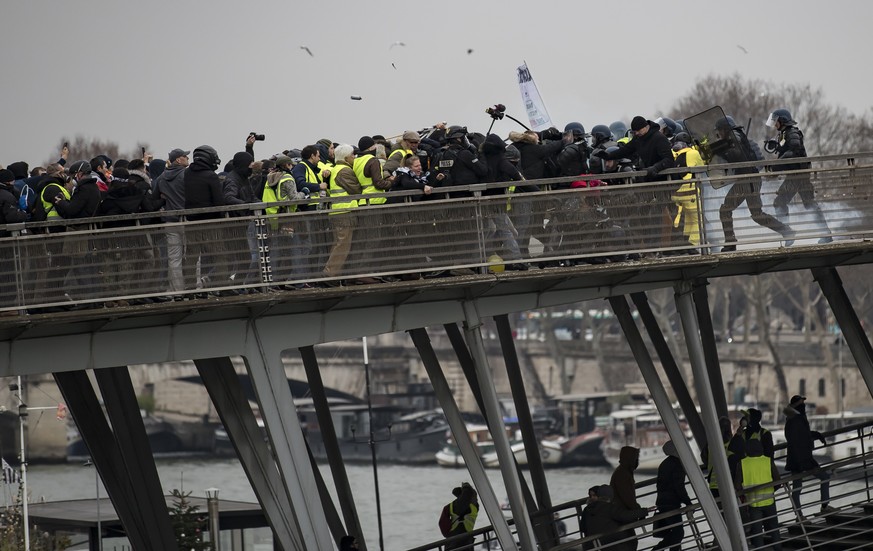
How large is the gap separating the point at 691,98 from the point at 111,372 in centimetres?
7549

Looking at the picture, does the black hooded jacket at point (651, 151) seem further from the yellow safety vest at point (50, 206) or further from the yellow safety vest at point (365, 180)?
the yellow safety vest at point (50, 206)

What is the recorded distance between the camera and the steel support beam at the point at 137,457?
22.5 meters

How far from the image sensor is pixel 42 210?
1872 cm

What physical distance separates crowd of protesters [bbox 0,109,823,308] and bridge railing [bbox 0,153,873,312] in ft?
0.09

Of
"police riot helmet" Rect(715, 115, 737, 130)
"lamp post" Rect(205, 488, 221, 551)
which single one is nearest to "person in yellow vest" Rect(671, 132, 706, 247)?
"police riot helmet" Rect(715, 115, 737, 130)

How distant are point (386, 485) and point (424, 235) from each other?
60.4 m

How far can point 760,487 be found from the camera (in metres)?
21.9

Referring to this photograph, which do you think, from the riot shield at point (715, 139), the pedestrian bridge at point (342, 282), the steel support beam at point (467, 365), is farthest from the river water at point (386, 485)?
the riot shield at point (715, 139)

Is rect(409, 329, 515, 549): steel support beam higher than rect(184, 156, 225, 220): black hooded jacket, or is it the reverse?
rect(184, 156, 225, 220): black hooded jacket

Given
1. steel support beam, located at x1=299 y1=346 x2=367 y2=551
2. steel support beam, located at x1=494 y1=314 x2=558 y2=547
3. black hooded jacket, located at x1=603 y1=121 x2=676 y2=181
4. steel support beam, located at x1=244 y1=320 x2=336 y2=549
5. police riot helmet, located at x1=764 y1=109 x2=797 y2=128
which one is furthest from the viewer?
steel support beam, located at x1=494 y1=314 x2=558 y2=547

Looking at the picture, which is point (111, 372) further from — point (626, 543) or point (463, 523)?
point (626, 543)

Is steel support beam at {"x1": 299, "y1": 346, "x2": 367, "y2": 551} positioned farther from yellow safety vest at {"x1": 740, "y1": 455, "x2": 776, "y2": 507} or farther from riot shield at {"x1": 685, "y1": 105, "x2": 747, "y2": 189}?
riot shield at {"x1": 685, "y1": 105, "x2": 747, "y2": 189}

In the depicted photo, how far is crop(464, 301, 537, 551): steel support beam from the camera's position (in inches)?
782

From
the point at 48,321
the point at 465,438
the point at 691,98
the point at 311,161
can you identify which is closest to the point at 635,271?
the point at 465,438
